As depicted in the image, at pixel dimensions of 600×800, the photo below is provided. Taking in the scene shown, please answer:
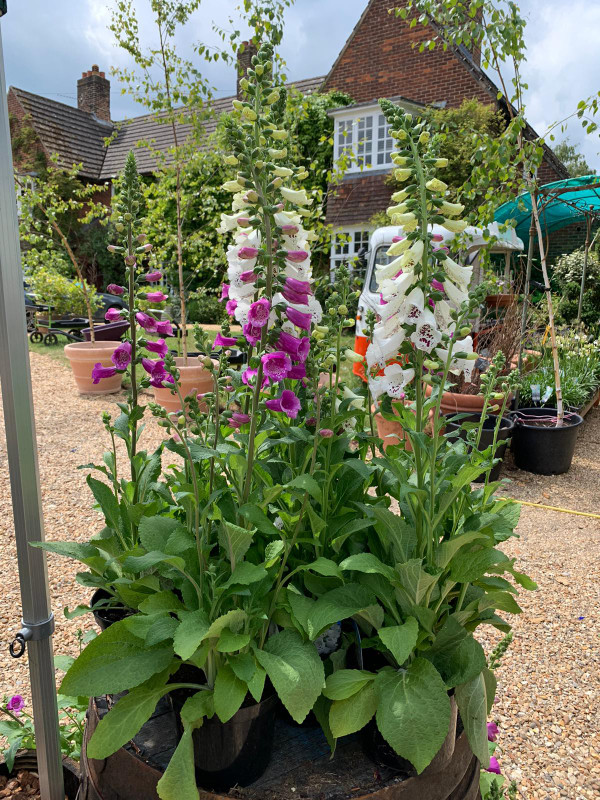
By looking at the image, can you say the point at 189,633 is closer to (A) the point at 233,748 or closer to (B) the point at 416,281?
(A) the point at 233,748

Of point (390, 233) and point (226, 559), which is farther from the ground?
point (390, 233)

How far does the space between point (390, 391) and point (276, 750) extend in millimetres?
846

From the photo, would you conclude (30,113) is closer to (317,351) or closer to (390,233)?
(390,233)

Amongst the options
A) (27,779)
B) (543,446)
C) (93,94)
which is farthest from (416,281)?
(93,94)

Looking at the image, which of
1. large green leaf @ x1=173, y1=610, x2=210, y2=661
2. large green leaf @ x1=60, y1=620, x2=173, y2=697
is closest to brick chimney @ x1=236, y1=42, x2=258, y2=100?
large green leaf @ x1=173, y1=610, x2=210, y2=661

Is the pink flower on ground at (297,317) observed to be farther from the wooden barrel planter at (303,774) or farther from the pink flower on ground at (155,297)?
the wooden barrel planter at (303,774)

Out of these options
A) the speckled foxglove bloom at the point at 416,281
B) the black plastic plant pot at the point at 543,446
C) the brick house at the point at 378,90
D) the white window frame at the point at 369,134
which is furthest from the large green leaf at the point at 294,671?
the white window frame at the point at 369,134

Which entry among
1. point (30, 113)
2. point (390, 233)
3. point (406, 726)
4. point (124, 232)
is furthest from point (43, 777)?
point (30, 113)

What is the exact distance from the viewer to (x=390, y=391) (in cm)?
142

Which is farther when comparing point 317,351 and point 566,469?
point 566,469

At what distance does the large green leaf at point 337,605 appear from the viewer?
1255mm

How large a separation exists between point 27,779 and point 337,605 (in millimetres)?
1075

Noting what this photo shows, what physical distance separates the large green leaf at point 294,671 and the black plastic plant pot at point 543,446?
14.3 ft

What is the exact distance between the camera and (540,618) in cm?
309
